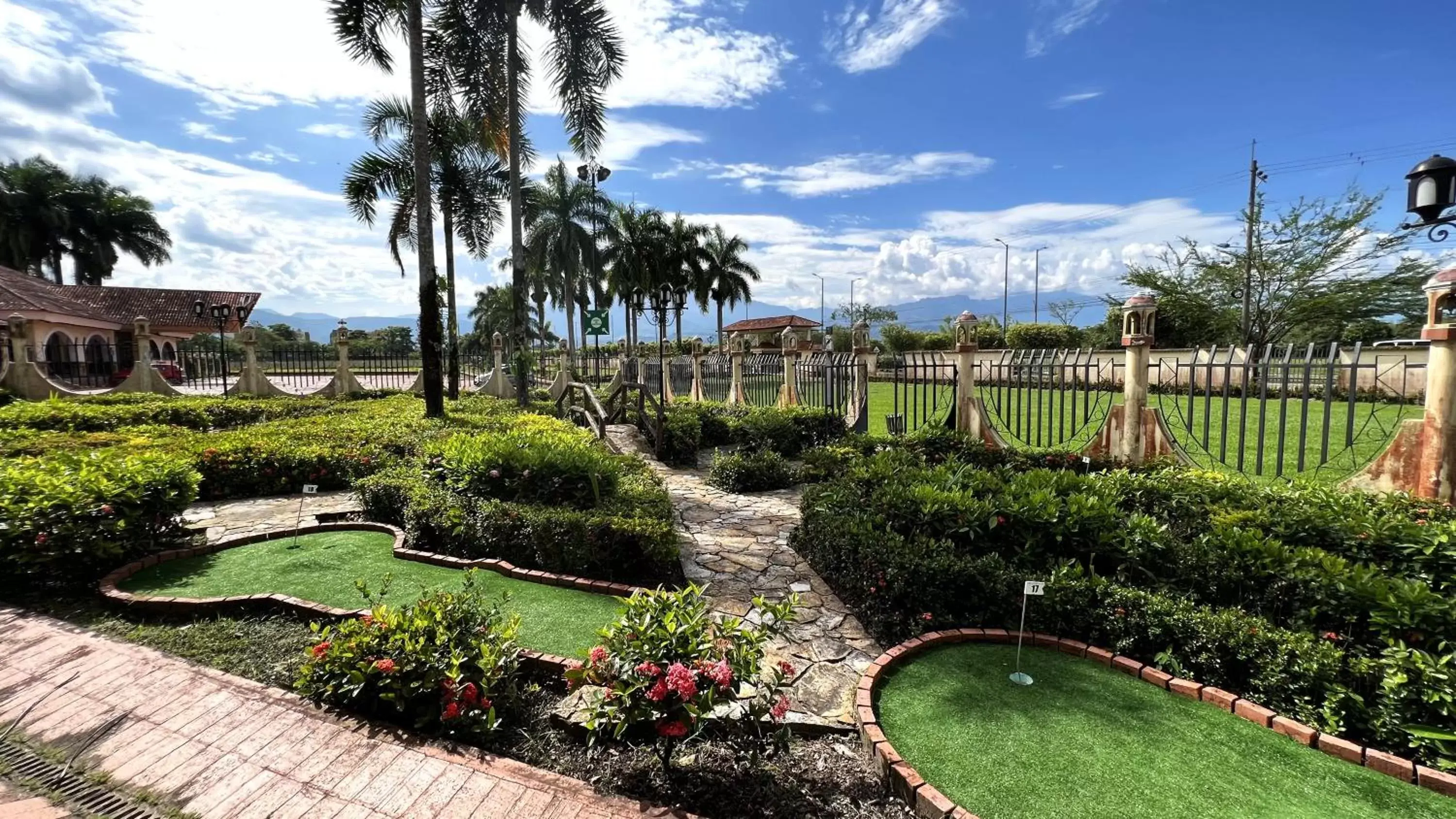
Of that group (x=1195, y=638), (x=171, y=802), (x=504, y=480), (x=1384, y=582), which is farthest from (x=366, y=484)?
(x=1384, y=582)

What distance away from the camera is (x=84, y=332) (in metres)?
21.9

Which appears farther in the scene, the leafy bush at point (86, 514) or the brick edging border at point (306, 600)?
the leafy bush at point (86, 514)

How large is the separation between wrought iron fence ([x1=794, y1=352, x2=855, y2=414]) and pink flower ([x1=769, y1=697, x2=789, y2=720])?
7680mm

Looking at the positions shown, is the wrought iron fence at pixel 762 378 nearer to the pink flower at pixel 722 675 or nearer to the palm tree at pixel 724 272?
the pink flower at pixel 722 675

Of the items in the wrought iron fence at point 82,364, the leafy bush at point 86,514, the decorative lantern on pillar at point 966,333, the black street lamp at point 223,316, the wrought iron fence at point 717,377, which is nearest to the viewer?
the leafy bush at point 86,514

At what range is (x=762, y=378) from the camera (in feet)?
43.3

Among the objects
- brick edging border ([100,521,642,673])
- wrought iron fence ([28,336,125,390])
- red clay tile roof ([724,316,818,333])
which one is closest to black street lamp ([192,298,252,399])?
wrought iron fence ([28,336,125,390])

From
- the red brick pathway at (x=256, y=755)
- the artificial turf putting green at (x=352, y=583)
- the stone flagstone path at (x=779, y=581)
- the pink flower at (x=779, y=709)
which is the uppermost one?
the pink flower at (x=779, y=709)

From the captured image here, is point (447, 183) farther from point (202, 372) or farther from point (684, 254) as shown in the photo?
point (684, 254)

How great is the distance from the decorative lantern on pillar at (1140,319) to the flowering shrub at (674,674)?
5273 mm

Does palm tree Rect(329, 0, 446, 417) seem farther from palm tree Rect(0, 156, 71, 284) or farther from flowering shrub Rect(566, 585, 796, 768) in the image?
palm tree Rect(0, 156, 71, 284)

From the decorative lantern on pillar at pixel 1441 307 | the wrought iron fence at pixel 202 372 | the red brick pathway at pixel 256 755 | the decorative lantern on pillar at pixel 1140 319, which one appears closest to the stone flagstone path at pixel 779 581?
the red brick pathway at pixel 256 755

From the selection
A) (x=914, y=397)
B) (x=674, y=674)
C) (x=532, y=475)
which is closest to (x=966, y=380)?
(x=914, y=397)

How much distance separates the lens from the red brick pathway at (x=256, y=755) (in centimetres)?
228
